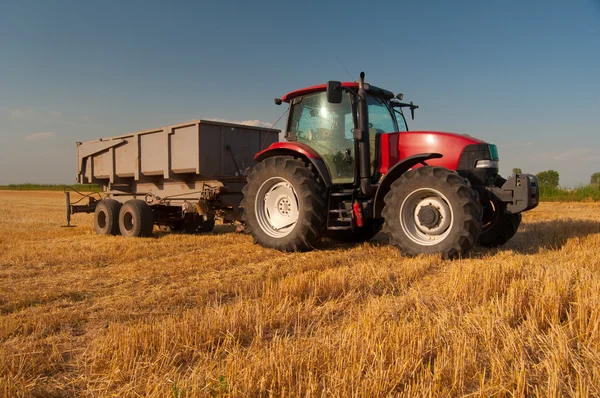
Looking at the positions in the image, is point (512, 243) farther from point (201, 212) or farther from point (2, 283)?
point (2, 283)

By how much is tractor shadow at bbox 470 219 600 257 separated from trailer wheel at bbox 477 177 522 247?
0.45 feet

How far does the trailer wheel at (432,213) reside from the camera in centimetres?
518

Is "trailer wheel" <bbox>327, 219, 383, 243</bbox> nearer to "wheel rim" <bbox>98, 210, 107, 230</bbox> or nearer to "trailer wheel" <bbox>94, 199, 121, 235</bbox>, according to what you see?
"trailer wheel" <bbox>94, 199, 121, 235</bbox>

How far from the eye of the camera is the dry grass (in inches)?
Answer: 81.5

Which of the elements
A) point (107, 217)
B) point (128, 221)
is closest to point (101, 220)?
point (107, 217)

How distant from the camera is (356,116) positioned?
6.26 meters

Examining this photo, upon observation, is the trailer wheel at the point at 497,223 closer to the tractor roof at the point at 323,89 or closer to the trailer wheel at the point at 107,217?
the tractor roof at the point at 323,89

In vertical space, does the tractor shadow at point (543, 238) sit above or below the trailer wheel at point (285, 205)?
below

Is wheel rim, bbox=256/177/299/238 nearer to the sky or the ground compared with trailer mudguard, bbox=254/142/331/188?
nearer to the ground

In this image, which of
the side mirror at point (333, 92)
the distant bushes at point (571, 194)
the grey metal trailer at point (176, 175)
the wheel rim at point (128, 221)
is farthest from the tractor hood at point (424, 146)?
the distant bushes at point (571, 194)

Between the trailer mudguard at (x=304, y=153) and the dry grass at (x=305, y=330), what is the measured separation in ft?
5.23

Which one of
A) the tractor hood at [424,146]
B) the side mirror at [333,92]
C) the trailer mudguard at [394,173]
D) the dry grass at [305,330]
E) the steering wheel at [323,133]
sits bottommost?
the dry grass at [305,330]

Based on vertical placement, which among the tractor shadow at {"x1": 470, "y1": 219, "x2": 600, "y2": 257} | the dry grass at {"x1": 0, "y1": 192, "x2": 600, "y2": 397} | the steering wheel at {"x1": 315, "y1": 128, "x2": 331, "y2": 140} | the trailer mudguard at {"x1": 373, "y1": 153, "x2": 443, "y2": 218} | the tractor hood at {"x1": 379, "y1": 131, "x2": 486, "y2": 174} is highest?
the steering wheel at {"x1": 315, "y1": 128, "x2": 331, "y2": 140}

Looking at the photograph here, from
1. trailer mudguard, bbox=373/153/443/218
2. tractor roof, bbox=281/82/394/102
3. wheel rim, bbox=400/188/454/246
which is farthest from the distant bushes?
wheel rim, bbox=400/188/454/246
